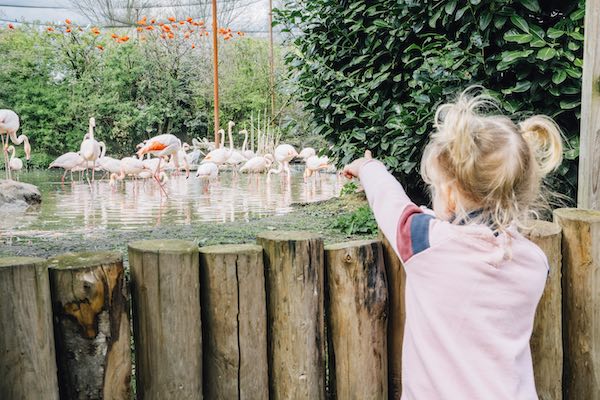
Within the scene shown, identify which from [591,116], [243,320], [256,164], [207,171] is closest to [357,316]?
[243,320]

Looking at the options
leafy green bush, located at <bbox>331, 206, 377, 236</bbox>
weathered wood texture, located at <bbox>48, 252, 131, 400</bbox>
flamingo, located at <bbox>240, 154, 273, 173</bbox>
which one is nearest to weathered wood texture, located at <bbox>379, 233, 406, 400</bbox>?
weathered wood texture, located at <bbox>48, 252, 131, 400</bbox>

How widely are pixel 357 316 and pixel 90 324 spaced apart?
0.82 meters

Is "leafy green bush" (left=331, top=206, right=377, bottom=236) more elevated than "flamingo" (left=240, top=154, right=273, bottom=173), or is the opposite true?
"flamingo" (left=240, top=154, right=273, bottom=173)

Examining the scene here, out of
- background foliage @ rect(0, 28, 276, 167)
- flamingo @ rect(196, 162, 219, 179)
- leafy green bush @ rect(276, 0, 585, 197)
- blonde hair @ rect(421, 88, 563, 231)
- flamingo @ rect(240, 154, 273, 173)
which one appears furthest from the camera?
background foliage @ rect(0, 28, 276, 167)

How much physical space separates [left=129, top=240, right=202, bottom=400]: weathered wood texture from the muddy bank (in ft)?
6.28

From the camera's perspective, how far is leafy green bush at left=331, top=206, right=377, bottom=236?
436 centimetres

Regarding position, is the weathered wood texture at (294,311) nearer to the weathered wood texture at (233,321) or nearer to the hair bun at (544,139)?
the weathered wood texture at (233,321)

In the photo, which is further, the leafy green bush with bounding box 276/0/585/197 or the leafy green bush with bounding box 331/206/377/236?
the leafy green bush with bounding box 331/206/377/236

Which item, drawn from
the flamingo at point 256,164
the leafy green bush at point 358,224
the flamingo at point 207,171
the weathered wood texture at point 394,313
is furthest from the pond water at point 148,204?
the weathered wood texture at point 394,313

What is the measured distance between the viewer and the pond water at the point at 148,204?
Result: 5363 mm

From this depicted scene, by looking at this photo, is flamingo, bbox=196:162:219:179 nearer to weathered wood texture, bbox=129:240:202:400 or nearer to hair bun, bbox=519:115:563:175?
weathered wood texture, bbox=129:240:202:400

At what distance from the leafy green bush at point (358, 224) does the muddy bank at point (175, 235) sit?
60mm

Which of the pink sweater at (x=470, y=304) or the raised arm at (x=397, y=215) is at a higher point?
the raised arm at (x=397, y=215)

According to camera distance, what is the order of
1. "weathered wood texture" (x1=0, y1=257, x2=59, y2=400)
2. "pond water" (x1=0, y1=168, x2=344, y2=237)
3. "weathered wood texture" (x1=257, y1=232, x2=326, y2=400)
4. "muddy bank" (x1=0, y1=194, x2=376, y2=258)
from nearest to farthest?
1. "weathered wood texture" (x1=0, y1=257, x2=59, y2=400)
2. "weathered wood texture" (x1=257, y1=232, x2=326, y2=400)
3. "muddy bank" (x1=0, y1=194, x2=376, y2=258)
4. "pond water" (x1=0, y1=168, x2=344, y2=237)
